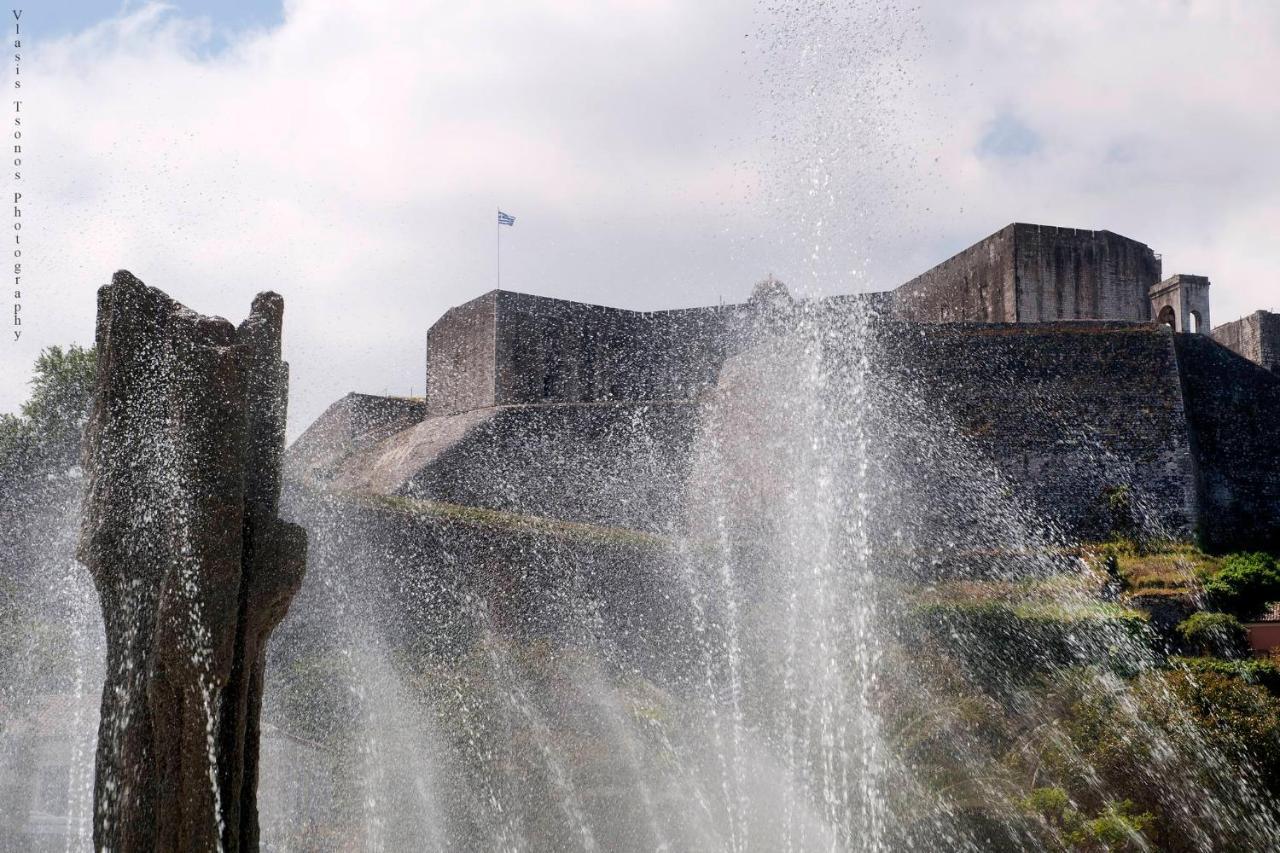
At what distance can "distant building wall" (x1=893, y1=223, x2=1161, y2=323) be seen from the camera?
25.3m

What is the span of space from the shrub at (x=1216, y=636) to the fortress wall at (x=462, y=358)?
53.9 feet

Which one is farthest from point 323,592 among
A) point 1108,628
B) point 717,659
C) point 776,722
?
point 1108,628

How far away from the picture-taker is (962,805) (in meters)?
8.81

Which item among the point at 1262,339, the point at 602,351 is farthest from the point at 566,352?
the point at 1262,339

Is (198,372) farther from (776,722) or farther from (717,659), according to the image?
(717,659)

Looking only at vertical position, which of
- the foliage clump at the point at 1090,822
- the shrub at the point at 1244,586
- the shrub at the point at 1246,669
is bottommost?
the foliage clump at the point at 1090,822

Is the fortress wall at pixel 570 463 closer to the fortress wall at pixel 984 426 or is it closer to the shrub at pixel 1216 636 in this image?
the fortress wall at pixel 984 426

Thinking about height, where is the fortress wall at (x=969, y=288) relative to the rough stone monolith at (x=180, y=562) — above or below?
above

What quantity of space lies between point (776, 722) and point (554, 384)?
17.6m

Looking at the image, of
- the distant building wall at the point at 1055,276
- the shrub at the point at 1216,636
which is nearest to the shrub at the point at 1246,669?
the shrub at the point at 1216,636

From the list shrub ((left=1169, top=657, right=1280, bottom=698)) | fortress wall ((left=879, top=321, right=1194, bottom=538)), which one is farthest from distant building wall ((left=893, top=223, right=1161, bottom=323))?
shrub ((left=1169, top=657, right=1280, bottom=698))

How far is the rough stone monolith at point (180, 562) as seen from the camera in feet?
13.9

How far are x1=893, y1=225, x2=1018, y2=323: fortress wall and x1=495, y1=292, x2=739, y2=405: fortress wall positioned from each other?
15.2 ft

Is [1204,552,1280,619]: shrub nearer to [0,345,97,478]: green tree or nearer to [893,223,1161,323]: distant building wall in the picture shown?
[893,223,1161,323]: distant building wall
